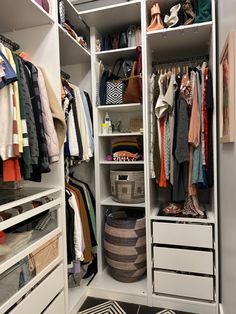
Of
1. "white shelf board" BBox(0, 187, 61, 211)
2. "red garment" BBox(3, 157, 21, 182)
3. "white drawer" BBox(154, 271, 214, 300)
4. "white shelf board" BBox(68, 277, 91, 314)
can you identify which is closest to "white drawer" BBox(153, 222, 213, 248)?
"white drawer" BBox(154, 271, 214, 300)

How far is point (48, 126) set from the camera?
1.33 meters

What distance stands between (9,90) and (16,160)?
11.9 inches

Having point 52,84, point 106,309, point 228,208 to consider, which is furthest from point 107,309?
point 52,84

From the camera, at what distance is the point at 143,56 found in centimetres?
185

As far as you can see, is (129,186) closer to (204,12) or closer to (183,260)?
(183,260)

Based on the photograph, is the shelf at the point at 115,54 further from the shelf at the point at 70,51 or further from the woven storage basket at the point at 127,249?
the woven storage basket at the point at 127,249

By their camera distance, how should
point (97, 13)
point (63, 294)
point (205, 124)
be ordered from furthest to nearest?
point (97, 13) < point (205, 124) < point (63, 294)

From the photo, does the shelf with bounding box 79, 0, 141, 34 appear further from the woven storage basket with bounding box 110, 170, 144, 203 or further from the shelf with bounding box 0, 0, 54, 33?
the woven storage basket with bounding box 110, 170, 144, 203

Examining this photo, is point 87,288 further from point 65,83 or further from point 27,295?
point 65,83

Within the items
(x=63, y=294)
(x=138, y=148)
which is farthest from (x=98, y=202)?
(x=63, y=294)

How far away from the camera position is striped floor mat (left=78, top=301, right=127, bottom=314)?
1787 millimetres

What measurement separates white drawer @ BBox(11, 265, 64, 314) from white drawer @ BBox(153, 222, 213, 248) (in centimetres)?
73

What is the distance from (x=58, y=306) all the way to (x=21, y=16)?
5.57 feet

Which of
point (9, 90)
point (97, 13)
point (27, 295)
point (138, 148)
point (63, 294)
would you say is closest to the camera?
point (9, 90)
